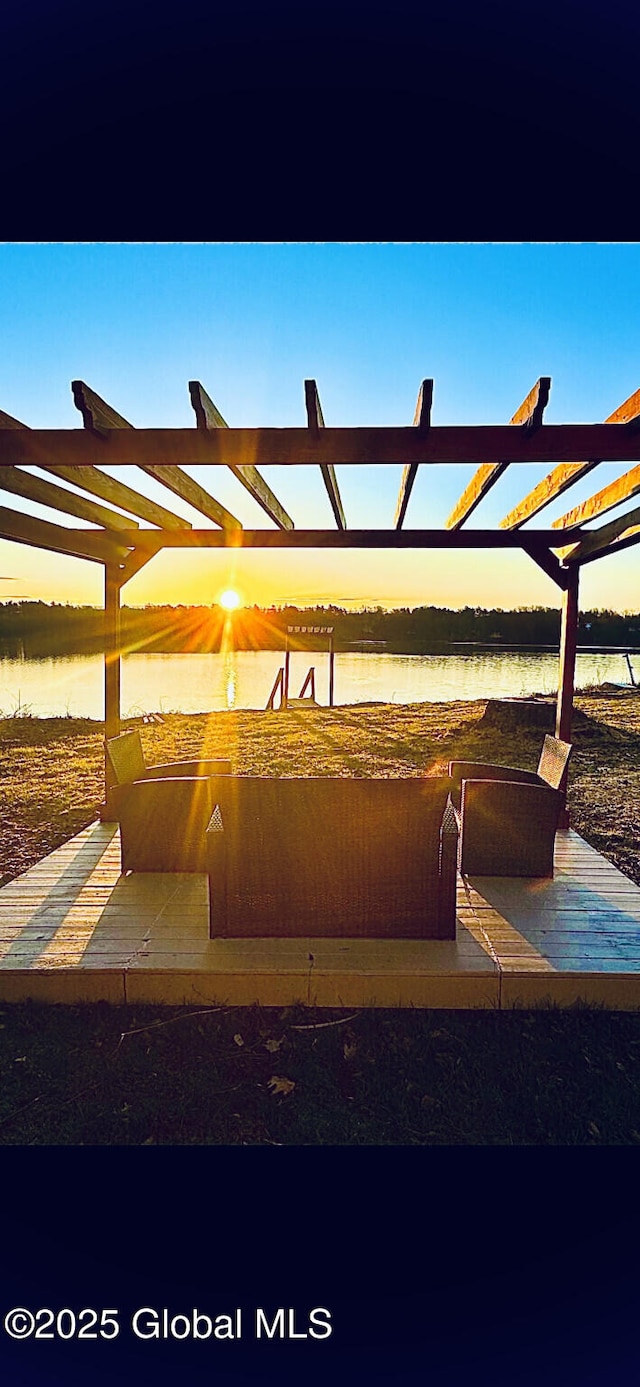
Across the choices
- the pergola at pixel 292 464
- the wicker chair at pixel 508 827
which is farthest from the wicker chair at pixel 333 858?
the pergola at pixel 292 464

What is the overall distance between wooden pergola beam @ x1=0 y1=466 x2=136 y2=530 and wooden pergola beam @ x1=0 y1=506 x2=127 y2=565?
0.64 ft

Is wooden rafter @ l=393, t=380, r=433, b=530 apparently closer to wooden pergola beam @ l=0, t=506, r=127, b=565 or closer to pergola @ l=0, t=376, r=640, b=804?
pergola @ l=0, t=376, r=640, b=804

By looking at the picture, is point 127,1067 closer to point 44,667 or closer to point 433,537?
Result: point 433,537

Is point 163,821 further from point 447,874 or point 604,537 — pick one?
point 604,537

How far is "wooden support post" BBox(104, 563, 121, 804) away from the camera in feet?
18.8

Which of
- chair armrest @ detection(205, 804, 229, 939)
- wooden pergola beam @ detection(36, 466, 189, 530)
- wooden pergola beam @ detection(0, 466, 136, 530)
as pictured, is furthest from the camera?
wooden pergola beam @ detection(0, 466, 136, 530)

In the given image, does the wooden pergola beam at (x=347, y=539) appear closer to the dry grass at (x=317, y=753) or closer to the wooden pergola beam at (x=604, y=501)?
the wooden pergola beam at (x=604, y=501)

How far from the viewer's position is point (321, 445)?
9.54ft

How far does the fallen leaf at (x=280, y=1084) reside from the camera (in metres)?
2.68

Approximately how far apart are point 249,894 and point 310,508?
2.67 metres

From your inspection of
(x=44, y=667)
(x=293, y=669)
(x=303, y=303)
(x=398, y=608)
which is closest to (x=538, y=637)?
(x=398, y=608)

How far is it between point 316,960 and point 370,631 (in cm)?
2641

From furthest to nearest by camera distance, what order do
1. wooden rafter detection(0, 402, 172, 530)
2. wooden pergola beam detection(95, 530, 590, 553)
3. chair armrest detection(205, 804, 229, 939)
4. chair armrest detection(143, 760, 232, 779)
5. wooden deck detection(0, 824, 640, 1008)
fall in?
wooden pergola beam detection(95, 530, 590, 553) < chair armrest detection(143, 760, 232, 779) < chair armrest detection(205, 804, 229, 939) < wooden deck detection(0, 824, 640, 1008) < wooden rafter detection(0, 402, 172, 530)

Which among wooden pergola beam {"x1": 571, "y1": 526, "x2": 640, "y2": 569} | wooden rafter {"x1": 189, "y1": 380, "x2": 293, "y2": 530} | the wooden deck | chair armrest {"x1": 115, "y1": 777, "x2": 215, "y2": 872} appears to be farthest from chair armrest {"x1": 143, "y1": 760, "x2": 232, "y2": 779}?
wooden pergola beam {"x1": 571, "y1": 526, "x2": 640, "y2": 569}
